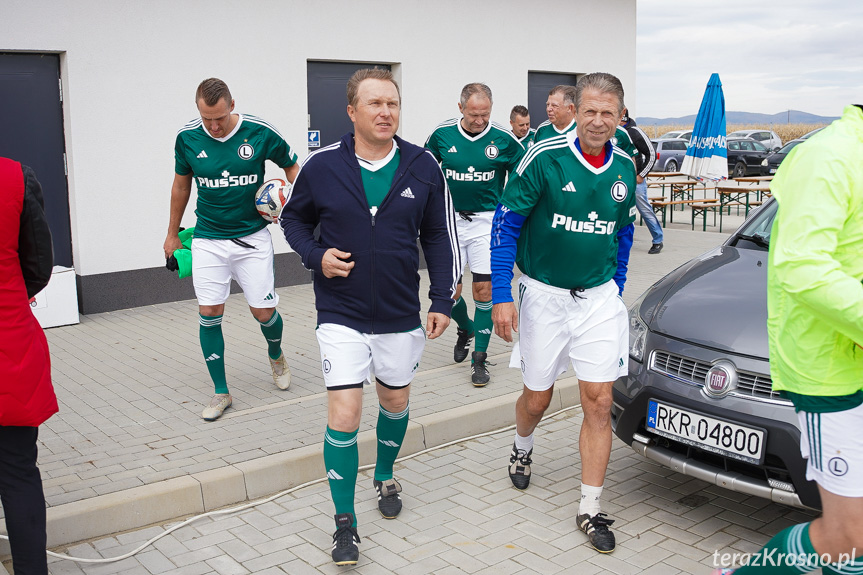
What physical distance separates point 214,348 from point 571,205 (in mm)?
2945

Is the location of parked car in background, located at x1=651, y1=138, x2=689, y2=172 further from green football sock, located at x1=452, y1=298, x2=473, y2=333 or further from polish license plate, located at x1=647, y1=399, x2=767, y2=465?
polish license plate, located at x1=647, y1=399, x2=767, y2=465

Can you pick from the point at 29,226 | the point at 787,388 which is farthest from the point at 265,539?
the point at 787,388

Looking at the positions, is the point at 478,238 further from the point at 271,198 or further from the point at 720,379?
the point at 720,379

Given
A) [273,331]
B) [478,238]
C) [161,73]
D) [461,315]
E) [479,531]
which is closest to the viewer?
[479,531]

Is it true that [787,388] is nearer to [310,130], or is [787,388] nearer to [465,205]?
[465,205]

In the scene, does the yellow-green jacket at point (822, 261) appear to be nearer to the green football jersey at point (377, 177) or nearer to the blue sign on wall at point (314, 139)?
the green football jersey at point (377, 177)

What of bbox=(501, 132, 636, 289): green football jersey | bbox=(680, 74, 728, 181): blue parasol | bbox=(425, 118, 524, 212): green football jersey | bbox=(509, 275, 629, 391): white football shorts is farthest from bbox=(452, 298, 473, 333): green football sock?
bbox=(680, 74, 728, 181): blue parasol

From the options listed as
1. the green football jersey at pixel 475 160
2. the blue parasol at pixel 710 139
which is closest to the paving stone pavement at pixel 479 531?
the green football jersey at pixel 475 160

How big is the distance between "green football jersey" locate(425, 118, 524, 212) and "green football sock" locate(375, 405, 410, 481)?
2743 millimetres

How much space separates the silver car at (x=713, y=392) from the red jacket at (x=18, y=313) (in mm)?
2801

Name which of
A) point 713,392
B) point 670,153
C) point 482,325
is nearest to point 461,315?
point 482,325

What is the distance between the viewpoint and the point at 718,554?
4246 mm

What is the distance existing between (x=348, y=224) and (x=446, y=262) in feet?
2.03

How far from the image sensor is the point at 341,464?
4.18 m
